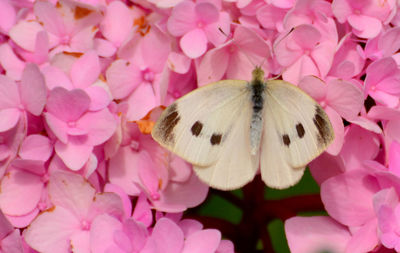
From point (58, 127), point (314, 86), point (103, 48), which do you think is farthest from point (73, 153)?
point (314, 86)

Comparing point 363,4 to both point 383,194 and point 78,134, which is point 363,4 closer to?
point 383,194

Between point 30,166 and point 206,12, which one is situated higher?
point 206,12

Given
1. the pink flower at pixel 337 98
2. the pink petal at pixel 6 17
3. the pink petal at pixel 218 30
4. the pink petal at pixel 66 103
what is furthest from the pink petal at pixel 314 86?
the pink petal at pixel 6 17

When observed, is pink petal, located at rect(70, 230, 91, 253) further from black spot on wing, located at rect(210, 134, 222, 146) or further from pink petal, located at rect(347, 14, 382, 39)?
pink petal, located at rect(347, 14, 382, 39)

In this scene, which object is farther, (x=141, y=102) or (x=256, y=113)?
(x=141, y=102)

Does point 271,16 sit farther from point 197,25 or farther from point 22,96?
point 22,96

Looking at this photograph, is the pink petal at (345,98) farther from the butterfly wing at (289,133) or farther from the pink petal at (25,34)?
the pink petal at (25,34)

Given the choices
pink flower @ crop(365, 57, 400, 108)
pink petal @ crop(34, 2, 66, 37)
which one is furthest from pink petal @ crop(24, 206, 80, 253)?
pink flower @ crop(365, 57, 400, 108)

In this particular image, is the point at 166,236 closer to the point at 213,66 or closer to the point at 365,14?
the point at 213,66
